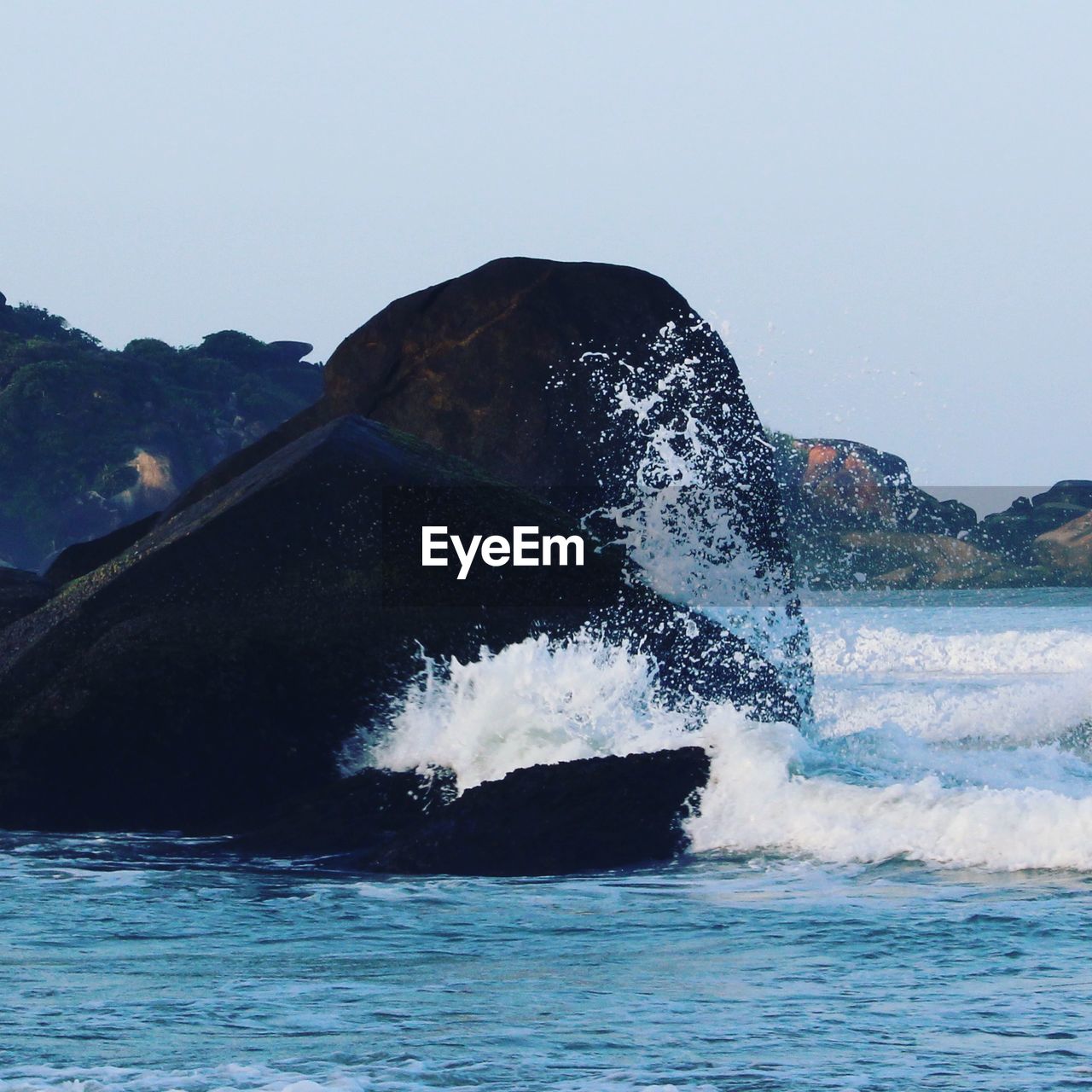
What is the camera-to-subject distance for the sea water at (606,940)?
4.82 meters

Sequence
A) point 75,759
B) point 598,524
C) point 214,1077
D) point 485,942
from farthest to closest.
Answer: point 598,524 < point 75,759 < point 485,942 < point 214,1077

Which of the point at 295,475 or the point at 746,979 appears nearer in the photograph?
the point at 746,979

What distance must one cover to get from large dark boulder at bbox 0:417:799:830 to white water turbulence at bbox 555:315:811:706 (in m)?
1.30

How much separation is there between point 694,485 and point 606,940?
5.90m

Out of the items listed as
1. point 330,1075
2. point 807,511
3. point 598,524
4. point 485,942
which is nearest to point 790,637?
point 598,524

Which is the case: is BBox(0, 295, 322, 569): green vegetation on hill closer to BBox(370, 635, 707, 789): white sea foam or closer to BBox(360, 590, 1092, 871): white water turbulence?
BBox(360, 590, 1092, 871): white water turbulence

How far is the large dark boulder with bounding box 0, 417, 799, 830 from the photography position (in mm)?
9422

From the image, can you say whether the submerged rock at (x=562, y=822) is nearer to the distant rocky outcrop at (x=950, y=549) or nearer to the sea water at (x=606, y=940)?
the sea water at (x=606, y=940)

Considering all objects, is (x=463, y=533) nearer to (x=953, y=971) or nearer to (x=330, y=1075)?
(x=953, y=971)

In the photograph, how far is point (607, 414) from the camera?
475 inches

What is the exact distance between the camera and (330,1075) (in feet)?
15.4

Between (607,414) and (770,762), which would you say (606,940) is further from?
(607,414)

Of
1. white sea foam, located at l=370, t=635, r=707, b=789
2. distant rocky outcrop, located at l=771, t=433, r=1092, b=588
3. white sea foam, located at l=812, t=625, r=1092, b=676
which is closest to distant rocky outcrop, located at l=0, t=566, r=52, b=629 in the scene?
white sea foam, located at l=370, t=635, r=707, b=789

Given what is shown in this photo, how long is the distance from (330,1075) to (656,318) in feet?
28.1
